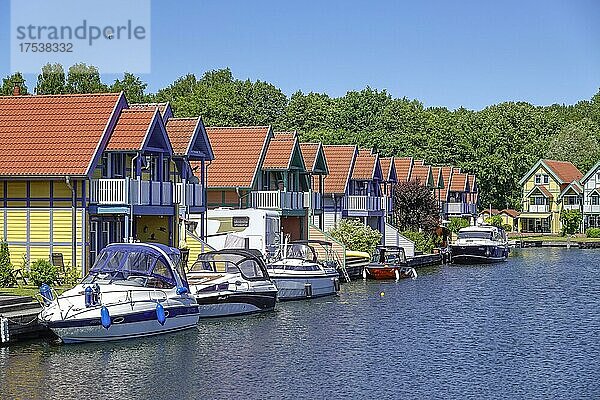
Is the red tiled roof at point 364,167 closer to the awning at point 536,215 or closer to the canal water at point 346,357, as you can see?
the canal water at point 346,357

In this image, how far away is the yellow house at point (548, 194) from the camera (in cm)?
12581

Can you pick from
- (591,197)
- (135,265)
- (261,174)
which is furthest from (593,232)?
(135,265)

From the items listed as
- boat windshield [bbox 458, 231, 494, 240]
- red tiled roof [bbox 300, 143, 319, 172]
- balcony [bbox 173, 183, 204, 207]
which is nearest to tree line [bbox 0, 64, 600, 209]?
boat windshield [bbox 458, 231, 494, 240]

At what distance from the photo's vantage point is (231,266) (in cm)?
3847

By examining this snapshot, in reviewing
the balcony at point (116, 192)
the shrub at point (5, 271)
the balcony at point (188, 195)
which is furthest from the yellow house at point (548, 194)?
the shrub at point (5, 271)

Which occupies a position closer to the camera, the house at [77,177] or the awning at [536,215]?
the house at [77,177]

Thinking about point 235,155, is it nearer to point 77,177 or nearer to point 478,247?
point 77,177

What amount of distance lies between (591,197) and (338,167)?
6206 cm

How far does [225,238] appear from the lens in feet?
161

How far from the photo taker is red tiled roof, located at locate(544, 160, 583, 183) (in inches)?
4942

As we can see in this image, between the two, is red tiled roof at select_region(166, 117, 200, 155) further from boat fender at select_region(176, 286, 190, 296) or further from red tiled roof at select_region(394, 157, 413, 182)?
red tiled roof at select_region(394, 157, 413, 182)

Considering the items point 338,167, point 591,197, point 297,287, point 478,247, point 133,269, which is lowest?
point 297,287

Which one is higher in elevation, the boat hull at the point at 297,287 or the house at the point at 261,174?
the house at the point at 261,174

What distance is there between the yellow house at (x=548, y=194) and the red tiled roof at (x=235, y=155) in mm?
72433
